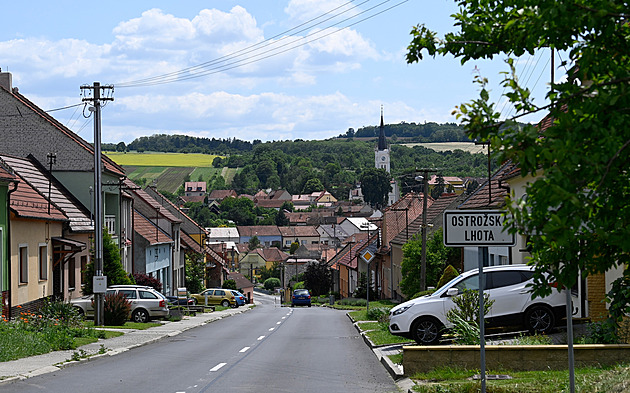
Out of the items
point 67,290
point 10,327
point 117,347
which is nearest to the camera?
point 10,327

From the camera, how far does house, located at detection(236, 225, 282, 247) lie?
183 meters

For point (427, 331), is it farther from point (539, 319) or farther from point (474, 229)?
point (474, 229)

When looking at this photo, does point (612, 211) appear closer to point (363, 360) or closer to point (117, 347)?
point (363, 360)

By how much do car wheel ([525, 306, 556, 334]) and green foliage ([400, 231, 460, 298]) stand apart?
20.2 metres

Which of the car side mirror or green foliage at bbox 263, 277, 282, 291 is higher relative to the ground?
the car side mirror

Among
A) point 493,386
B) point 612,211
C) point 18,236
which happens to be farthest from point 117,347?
point 612,211

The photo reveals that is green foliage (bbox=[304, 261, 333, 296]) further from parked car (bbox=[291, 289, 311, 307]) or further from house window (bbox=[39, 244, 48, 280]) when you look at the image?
house window (bbox=[39, 244, 48, 280])

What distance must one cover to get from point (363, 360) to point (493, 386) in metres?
6.40

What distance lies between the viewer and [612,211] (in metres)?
5.37

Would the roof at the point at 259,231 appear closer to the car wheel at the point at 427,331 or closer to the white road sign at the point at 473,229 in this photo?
the car wheel at the point at 427,331

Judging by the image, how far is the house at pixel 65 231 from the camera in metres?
30.7

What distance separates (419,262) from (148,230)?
22.1 m

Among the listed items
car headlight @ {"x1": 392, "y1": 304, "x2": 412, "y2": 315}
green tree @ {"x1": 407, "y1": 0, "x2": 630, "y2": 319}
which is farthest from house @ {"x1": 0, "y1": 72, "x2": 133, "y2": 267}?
green tree @ {"x1": 407, "y1": 0, "x2": 630, "y2": 319}

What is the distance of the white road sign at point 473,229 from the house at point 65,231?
75.4ft
